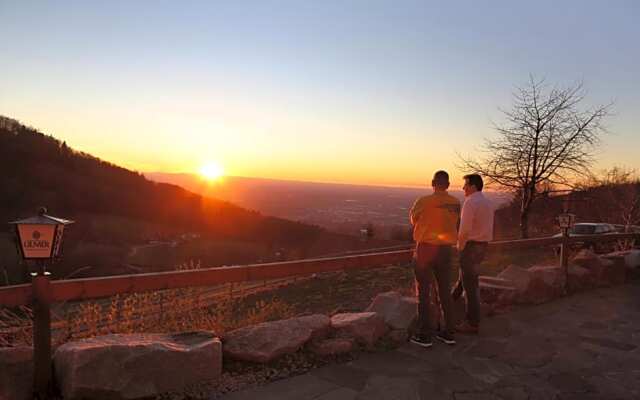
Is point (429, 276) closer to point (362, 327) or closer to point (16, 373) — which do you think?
point (362, 327)

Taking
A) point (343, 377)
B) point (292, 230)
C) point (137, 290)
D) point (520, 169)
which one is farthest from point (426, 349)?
point (292, 230)

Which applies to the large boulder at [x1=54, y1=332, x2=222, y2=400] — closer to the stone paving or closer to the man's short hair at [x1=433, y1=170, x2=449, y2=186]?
the stone paving

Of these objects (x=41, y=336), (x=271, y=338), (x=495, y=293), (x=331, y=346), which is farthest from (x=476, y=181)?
(x=41, y=336)

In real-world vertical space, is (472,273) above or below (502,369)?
above

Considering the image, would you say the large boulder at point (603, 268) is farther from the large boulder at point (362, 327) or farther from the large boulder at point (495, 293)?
the large boulder at point (362, 327)

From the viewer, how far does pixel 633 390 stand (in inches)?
152

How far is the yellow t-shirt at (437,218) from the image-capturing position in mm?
4785

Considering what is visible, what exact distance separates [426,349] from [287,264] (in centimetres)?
176

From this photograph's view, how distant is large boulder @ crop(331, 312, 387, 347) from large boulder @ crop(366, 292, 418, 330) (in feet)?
0.57

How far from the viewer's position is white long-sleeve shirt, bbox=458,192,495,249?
17.0 feet

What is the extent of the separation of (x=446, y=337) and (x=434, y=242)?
1.10 m

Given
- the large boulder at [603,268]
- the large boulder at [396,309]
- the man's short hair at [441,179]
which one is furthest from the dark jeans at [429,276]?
the large boulder at [603,268]

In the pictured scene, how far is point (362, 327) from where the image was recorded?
4.70m

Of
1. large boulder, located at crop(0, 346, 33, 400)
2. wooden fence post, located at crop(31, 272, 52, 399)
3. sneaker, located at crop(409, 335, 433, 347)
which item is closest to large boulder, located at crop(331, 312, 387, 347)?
sneaker, located at crop(409, 335, 433, 347)
